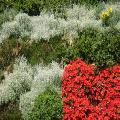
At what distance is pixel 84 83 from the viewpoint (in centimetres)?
1250

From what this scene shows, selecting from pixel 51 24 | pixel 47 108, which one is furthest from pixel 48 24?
pixel 47 108

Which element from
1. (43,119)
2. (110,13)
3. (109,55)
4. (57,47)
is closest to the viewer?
(43,119)

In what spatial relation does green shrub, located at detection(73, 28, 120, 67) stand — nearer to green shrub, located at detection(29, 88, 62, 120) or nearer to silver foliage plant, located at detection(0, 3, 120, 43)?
silver foliage plant, located at detection(0, 3, 120, 43)

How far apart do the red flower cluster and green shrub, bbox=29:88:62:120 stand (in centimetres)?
21

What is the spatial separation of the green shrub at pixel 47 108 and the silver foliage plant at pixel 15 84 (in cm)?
107

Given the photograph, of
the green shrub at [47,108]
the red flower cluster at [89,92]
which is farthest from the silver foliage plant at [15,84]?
the red flower cluster at [89,92]

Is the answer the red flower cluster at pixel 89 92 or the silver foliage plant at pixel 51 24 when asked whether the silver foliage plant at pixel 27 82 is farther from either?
the silver foliage plant at pixel 51 24

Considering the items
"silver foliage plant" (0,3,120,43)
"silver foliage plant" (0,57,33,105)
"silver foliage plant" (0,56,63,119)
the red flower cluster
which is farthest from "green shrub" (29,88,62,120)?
"silver foliage plant" (0,3,120,43)

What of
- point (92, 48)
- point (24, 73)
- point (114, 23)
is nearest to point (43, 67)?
point (24, 73)

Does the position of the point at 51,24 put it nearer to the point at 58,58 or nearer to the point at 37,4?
the point at 37,4

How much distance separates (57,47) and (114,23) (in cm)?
229

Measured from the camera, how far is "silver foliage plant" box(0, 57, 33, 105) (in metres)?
13.0

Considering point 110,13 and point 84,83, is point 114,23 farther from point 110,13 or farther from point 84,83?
point 84,83

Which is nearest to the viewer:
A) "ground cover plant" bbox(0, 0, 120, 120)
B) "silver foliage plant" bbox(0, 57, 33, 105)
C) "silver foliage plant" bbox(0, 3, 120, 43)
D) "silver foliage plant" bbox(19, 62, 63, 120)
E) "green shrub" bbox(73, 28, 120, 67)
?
"ground cover plant" bbox(0, 0, 120, 120)
